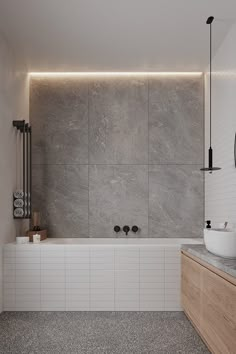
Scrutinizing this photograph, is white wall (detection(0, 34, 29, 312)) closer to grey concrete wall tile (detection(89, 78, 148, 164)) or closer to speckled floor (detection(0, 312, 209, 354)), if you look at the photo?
speckled floor (detection(0, 312, 209, 354))

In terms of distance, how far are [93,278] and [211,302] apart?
1748mm

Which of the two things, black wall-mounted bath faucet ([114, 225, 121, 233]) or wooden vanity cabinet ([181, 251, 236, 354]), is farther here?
black wall-mounted bath faucet ([114, 225, 121, 233])

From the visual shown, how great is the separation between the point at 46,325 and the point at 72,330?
0.31 meters

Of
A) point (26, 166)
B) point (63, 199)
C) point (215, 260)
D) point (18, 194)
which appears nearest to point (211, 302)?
point (215, 260)

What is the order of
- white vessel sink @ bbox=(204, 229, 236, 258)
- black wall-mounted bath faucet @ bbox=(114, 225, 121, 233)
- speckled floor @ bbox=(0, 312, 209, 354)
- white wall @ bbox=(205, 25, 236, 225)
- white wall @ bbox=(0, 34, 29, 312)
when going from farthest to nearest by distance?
black wall-mounted bath faucet @ bbox=(114, 225, 121, 233)
white wall @ bbox=(0, 34, 29, 312)
white wall @ bbox=(205, 25, 236, 225)
speckled floor @ bbox=(0, 312, 209, 354)
white vessel sink @ bbox=(204, 229, 236, 258)

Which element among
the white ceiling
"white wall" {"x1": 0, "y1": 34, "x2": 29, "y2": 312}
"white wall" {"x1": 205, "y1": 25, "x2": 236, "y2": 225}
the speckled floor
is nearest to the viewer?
the speckled floor

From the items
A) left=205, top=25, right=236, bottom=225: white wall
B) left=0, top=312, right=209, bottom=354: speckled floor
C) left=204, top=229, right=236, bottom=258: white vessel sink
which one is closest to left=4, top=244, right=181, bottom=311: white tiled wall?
left=0, top=312, right=209, bottom=354: speckled floor

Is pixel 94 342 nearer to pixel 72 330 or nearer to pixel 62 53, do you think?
pixel 72 330

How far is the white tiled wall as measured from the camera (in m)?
4.20

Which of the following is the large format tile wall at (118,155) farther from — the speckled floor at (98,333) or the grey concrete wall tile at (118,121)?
the speckled floor at (98,333)

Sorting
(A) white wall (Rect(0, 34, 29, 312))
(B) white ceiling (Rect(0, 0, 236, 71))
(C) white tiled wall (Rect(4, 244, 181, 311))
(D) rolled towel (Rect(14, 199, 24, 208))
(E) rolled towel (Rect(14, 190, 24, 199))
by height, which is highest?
(B) white ceiling (Rect(0, 0, 236, 71))

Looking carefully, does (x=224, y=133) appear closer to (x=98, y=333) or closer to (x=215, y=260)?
(x=215, y=260)

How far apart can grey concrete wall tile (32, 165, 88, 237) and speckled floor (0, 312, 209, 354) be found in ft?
4.18

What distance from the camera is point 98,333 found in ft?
11.4
